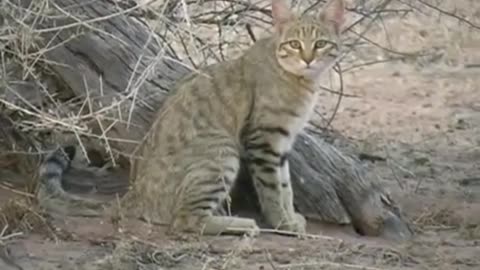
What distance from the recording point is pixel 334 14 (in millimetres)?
6320

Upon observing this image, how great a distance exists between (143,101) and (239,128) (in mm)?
589

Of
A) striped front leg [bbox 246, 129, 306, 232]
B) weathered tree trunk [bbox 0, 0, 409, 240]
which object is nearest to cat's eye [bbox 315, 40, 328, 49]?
striped front leg [bbox 246, 129, 306, 232]

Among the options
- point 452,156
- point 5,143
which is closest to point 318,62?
point 5,143

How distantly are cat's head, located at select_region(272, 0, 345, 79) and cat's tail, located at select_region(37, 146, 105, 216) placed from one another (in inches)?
48.1

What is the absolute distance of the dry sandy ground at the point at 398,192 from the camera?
546 cm

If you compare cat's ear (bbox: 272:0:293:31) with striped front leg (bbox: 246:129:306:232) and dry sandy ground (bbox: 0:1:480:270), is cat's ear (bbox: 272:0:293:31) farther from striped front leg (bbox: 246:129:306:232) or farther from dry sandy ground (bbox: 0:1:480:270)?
dry sandy ground (bbox: 0:1:480:270)

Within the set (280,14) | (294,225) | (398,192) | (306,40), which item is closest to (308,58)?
(306,40)

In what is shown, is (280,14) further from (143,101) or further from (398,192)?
(398,192)

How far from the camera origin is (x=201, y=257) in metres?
5.46

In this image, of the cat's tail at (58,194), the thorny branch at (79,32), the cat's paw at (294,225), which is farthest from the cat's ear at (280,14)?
the cat's tail at (58,194)

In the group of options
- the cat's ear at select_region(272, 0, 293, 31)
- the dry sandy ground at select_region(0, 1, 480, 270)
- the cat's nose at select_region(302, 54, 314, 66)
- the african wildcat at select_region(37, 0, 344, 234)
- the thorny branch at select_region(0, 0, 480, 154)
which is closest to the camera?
the thorny branch at select_region(0, 0, 480, 154)

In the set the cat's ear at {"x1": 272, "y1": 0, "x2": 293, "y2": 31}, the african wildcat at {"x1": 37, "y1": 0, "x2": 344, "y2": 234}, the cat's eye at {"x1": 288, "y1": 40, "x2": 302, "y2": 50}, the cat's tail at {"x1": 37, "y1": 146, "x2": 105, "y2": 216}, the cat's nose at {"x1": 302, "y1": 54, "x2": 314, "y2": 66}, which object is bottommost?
the cat's tail at {"x1": 37, "y1": 146, "x2": 105, "y2": 216}

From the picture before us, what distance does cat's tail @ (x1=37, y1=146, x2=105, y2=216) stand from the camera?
625 centimetres

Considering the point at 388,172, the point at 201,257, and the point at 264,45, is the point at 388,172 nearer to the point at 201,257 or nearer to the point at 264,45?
the point at 264,45
